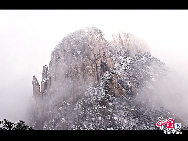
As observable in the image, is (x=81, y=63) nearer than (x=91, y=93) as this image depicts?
No

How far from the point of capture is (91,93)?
163 m

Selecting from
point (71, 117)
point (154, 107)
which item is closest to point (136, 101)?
point (154, 107)

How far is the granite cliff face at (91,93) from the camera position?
139m

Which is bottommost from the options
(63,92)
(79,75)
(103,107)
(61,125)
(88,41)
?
(61,125)

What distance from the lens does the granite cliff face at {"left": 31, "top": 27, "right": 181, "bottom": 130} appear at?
13862 cm

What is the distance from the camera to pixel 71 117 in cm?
14375

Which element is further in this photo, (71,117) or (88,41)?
(88,41)

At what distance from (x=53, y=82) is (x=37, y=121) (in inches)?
1412

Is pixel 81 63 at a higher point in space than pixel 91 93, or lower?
higher

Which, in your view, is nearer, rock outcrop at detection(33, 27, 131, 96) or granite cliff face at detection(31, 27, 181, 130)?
granite cliff face at detection(31, 27, 181, 130)

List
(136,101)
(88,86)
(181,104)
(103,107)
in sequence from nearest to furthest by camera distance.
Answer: (103,107), (136,101), (88,86), (181,104)

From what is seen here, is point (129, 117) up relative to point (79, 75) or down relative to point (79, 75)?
down

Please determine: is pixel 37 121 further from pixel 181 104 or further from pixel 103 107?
pixel 181 104
